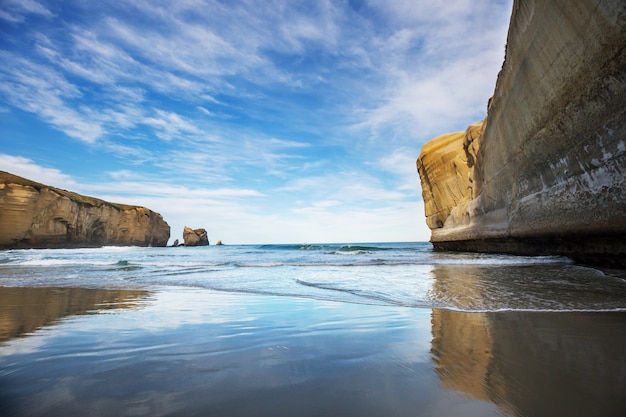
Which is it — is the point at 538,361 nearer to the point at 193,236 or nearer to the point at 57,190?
the point at 57,190

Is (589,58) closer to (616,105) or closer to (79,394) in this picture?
(616,105)

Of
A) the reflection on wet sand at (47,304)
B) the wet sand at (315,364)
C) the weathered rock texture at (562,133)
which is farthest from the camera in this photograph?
the weathered rock texture at (562,133)

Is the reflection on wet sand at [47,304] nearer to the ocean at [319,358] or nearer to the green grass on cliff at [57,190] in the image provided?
the ocean at [319,358]

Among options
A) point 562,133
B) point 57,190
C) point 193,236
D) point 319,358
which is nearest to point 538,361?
point 319,358

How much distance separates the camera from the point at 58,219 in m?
43.0

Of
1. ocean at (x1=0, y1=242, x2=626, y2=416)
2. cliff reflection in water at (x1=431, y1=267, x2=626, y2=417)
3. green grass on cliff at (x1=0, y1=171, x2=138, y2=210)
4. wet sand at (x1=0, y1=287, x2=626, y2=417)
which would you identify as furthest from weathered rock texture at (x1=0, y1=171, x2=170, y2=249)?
cliff reflection in water at (x1=431, y1=267, x2=626, y2=417)

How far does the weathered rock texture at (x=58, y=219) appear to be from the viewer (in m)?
37.4

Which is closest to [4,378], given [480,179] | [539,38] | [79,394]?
[79,394]

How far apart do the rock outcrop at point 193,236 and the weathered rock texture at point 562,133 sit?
76719 mm

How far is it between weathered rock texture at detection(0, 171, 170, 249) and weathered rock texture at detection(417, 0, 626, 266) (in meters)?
48.2

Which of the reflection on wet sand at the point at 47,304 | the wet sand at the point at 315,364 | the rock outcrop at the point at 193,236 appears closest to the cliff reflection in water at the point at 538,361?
the wet sand at the point at 315,364

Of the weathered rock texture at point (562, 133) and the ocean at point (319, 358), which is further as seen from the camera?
the weathered rock texture at point (562, 133)

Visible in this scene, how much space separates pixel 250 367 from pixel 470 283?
500 centimetres

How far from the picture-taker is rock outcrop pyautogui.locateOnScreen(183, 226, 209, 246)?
265ft
